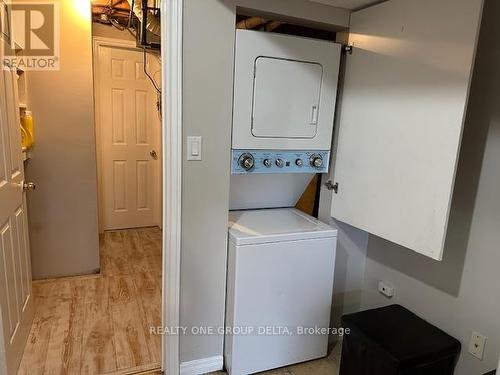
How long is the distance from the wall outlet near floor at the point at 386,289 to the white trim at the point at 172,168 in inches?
46.7

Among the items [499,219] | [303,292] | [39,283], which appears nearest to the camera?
[499,219]

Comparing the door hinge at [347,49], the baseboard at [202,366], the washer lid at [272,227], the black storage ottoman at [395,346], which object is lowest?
the baseboard at [202,366]

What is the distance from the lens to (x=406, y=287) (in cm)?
187

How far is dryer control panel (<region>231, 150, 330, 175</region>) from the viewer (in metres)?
1.71

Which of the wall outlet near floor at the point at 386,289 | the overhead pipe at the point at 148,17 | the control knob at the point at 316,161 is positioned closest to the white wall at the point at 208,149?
the control knob at the point at 316,161

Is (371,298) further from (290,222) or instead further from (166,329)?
(166,329)

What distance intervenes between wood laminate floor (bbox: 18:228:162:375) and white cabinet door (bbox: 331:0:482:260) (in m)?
1.44

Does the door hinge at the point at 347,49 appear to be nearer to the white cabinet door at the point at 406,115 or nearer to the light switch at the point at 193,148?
the white cabinet door at the point at 406,115

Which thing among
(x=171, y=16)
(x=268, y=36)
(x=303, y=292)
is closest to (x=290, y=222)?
(x=303, y=292)

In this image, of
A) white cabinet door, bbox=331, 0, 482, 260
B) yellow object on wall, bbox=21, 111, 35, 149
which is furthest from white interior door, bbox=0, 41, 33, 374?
white cabinet door, bbox=331, 0, 482, 260

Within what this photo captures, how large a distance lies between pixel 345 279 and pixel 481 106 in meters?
1.20

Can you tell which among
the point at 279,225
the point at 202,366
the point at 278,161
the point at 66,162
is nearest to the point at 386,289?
the point at 279,225

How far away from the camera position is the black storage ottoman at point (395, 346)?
144 centimetres

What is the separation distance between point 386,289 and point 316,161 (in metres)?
0.86
